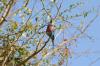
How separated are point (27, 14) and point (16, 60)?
3.64 ft

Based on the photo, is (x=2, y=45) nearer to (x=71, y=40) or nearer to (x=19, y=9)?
(x=19, y=9)

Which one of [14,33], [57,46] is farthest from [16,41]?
[57,46]

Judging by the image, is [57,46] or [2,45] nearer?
[57,46]

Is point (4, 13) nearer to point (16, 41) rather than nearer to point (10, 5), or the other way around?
point (10, 5)

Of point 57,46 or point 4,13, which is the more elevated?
point 4,13

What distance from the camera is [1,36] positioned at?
7586mm

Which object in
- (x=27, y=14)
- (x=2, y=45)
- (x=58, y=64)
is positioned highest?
(x=27, y=14)

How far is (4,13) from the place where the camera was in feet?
→ 22.3

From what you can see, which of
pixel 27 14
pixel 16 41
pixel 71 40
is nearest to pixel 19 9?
pixel 27 14

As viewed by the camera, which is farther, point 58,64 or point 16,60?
point 16,60

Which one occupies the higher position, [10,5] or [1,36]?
[10,5]

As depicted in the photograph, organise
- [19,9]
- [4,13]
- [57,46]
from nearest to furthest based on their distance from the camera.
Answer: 1. [57,46]
2. [4,13]
3. [19,9]

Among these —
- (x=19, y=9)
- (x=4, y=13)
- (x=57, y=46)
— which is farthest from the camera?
(x=19, y=9)

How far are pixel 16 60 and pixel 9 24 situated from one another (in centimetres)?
88
